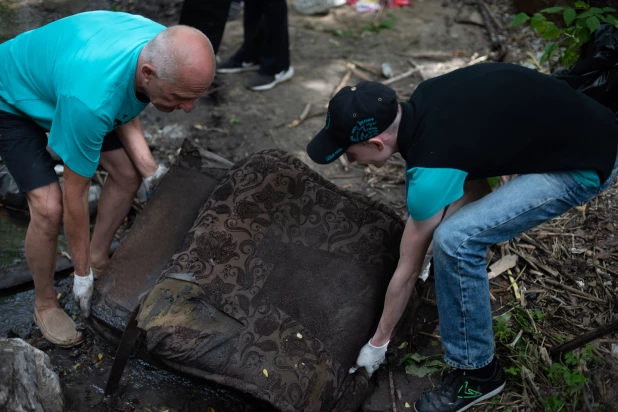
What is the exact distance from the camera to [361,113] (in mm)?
2131

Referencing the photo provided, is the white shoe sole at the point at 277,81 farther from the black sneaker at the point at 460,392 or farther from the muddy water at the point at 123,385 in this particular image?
the black sneaker at the point at 460,392

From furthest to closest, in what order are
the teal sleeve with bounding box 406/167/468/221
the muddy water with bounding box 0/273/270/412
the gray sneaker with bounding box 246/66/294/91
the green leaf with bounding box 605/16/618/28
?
the gray sneaker with bounding box 246/66/294/91
the green leaf with bounding box 605/16/618/28
the muddy water with bounding box 0/273/270/412
the teal sleeve with bounding box 406/167/468/221

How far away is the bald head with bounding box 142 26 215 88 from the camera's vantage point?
2330mm

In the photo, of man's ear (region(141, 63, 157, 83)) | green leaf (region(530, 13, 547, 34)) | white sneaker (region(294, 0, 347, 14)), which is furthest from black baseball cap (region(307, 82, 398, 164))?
white sneaker (region(294, 0, 347, 14))

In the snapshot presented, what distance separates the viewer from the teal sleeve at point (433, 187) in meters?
2.03

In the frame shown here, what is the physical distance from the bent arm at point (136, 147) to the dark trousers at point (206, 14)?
1851mm

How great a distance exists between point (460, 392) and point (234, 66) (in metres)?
3.75

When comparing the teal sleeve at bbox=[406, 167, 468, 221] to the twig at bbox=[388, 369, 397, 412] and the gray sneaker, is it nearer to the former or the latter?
the twig at bbox=[388, 369, 397, 412]

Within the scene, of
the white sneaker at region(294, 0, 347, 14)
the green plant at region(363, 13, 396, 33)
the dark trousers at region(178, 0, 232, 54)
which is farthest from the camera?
the white sneaker at region(294, 0, 347, 14)

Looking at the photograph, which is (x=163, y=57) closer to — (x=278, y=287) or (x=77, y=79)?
(x=77, y=79)

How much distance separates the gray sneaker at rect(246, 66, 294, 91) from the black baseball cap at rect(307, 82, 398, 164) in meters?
2.87

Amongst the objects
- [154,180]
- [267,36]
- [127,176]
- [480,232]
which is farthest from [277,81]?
[480,232]

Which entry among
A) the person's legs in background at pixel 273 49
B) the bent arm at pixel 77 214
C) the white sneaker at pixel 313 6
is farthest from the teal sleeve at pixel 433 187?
the white sneaker at pixel 313 6

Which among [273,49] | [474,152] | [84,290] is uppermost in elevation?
[474,152]
